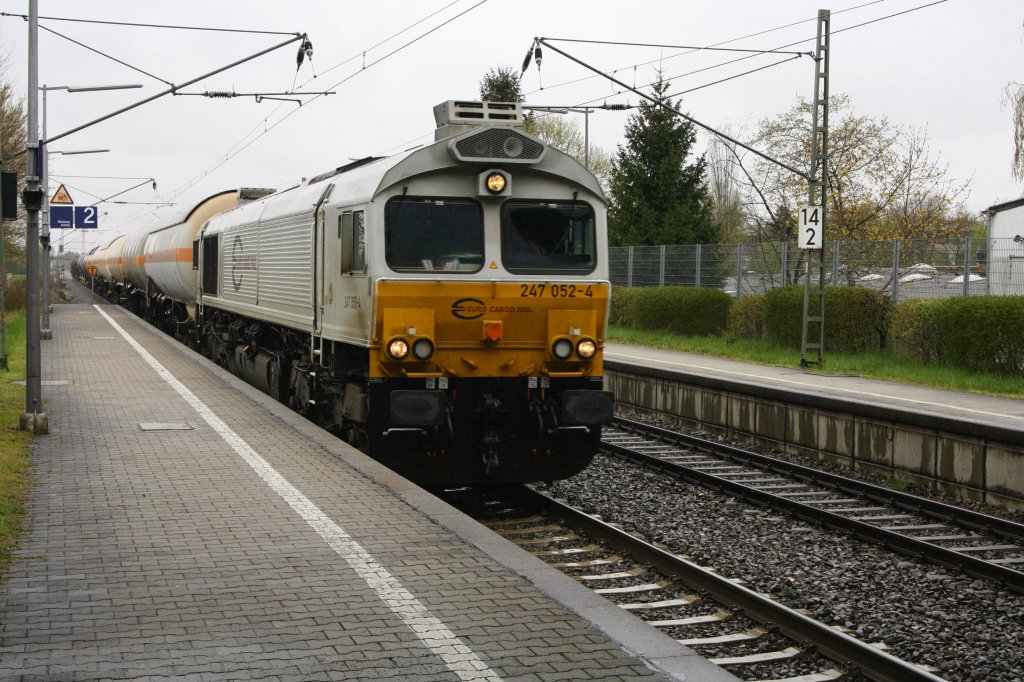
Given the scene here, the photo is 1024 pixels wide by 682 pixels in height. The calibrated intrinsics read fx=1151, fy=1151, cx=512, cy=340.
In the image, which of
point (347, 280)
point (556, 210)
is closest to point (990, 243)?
point (556, 210)

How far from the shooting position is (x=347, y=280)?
37.2 feet

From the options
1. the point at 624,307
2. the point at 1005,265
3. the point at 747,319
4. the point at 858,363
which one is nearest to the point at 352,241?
the point at 858,363

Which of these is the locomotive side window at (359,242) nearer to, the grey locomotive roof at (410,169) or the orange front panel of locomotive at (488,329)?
the grey locomotive roof at (410,169)

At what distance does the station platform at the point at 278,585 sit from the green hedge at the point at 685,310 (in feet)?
63.6

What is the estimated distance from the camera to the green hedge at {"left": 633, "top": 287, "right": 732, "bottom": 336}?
97.9 ft

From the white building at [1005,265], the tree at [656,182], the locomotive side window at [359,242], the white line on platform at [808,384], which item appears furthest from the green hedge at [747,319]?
the locomotive side window at [359,242]

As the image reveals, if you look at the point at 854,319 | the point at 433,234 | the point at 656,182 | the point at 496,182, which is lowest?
the point at 854,319

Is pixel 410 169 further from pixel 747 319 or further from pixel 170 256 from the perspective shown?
pixel 170 256

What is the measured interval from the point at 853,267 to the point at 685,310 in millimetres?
5737

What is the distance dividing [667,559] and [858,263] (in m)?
18.3

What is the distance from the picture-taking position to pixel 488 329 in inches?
420

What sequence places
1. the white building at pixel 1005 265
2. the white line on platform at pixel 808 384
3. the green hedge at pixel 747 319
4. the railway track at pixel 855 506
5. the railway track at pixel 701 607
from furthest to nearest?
the green hedge at pixel 747 319
the white building at pixel 1005 265
the white line on platform at pixel 808 384
the railway track at pixel 855 506
the railway track at pixel 701 607

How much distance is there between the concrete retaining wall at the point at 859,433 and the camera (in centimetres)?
1174

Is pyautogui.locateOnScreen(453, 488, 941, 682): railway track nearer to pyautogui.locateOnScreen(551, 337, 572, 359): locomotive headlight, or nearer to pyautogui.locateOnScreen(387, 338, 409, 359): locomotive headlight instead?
pyautogui.locateOnScreen(551, 337, 572, 359): locomotive headlight
